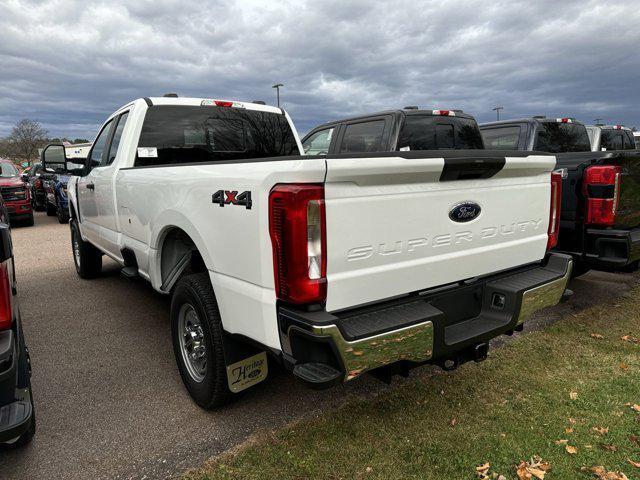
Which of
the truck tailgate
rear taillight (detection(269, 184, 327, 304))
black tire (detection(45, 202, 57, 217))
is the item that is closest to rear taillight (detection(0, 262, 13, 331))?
rear taillight (detection(269, 184, 327, 304))

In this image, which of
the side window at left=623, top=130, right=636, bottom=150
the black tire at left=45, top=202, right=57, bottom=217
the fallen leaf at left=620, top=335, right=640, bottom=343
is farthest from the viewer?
the black tire at left=45, top=202, right=57, bottom=217

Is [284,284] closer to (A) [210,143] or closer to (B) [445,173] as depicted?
(B) [445,173]

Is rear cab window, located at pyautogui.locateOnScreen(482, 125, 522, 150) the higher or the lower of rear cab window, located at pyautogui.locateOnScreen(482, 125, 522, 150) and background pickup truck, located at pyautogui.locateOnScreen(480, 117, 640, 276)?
the higher

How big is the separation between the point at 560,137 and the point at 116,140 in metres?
6.10

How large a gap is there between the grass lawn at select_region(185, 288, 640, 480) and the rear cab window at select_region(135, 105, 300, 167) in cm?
267

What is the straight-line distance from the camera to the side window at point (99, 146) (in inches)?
204

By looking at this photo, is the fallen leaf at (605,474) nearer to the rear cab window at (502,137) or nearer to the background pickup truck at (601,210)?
the background pickup truck at (601,210)

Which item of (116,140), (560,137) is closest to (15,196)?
(116,140)

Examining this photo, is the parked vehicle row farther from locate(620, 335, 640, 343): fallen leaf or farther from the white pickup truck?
locate(620, 335, 640, 343): fallen leaf

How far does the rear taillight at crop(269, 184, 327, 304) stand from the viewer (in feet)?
6.78

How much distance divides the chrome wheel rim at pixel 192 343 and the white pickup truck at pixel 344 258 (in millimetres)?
14

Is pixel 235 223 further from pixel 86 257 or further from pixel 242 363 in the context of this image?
pixel 86 257

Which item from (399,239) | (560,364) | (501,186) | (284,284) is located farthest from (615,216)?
(284,284)

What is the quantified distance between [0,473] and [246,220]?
1992 millimetres
